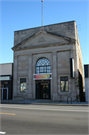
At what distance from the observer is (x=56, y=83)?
2231cm

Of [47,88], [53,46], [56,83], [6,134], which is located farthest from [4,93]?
[6,134]

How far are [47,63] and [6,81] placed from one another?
824 cm

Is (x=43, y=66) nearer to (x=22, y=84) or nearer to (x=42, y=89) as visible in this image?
(x=42, y=89)

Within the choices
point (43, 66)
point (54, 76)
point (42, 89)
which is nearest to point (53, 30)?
point (43, 66)

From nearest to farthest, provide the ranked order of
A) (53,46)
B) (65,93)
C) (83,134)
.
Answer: (83,134), (65,93), (53,46)

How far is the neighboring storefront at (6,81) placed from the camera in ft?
83.7

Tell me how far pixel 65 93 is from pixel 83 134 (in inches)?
650

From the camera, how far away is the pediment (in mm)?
23250

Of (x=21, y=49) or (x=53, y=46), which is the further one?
(x=21, y=49)

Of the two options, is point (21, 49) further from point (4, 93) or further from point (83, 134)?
point (83, 134)

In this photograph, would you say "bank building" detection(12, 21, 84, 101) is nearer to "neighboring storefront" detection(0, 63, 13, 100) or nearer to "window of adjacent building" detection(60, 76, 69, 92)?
"window of adjacent building" detection(60, 76, 69, 92)

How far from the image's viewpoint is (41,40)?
79.6ft

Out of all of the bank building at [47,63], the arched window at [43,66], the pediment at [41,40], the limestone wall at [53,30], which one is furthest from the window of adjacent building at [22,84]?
the limestone wall at [53,30]

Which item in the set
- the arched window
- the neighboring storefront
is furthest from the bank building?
the neighboring storefront
